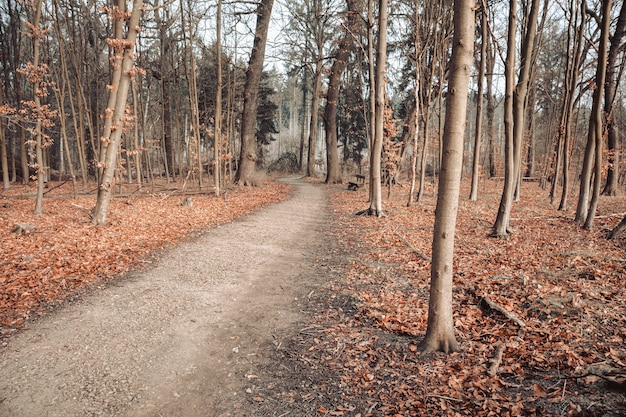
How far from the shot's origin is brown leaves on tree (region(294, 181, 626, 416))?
9.80 feet

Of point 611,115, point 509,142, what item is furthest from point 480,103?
point 611,115

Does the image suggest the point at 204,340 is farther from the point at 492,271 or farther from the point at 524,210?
the point at 524,210

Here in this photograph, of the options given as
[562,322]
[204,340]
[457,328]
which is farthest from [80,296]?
[562,322]

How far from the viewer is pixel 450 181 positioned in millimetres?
3469

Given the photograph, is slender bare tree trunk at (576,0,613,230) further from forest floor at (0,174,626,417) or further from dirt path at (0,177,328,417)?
dirt path at (0,177,328,417)

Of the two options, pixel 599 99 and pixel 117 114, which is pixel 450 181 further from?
pixel 117 114

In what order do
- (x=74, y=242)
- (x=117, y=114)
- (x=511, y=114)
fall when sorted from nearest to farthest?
(x=74, y=242)
(x=511, y=114)
(x=117, y=114)

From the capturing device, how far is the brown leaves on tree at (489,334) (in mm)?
2988

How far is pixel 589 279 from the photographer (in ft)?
18.0

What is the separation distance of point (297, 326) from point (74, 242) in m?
6.09

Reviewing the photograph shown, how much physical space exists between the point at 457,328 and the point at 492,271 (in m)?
2.48

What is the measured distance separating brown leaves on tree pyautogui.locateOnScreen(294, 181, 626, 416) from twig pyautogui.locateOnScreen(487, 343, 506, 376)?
0.01 metres

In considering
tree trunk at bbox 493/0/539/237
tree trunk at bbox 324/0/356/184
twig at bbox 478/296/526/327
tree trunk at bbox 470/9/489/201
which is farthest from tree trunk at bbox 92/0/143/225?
tree trunk at bbox 324/0/356/184

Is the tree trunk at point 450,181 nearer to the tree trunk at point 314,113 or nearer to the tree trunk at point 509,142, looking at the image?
the tree trunk at point 509,142
